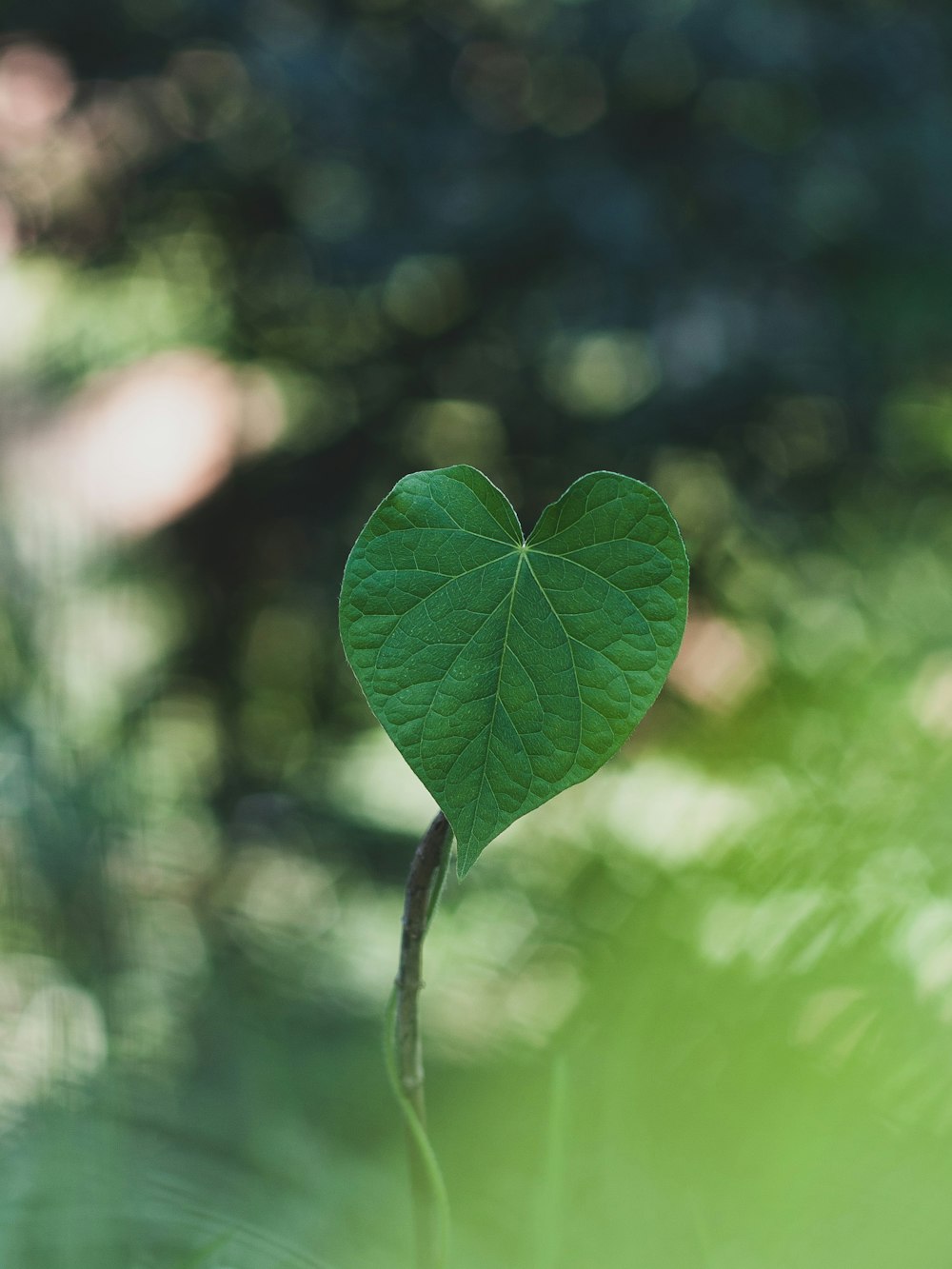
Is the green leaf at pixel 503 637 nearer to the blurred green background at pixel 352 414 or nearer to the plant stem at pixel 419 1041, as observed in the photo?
the plant stem at pixel 419 1041

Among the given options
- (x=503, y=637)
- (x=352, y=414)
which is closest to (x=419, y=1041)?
(x=503, y=637)

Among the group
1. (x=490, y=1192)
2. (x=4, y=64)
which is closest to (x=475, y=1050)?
(x=490, y=1192)

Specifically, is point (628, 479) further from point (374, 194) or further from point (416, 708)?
point (374, 194)

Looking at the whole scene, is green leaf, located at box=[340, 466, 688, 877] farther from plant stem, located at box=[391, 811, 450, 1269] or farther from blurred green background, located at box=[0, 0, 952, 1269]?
blurred green background, located at box=[0, 0, 952, 1269]

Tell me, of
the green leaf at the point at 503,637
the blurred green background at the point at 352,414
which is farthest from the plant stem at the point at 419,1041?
the blurred green background at the point at 352,414

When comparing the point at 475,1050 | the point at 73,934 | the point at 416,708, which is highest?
the point at 416,708

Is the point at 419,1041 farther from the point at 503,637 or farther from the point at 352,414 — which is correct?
the point at 352,414
